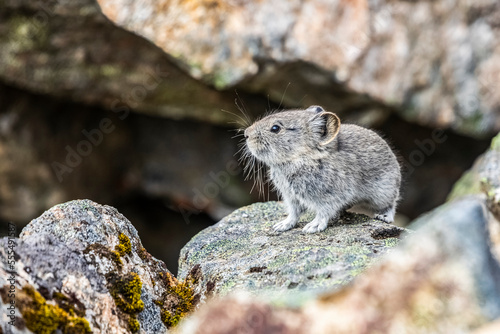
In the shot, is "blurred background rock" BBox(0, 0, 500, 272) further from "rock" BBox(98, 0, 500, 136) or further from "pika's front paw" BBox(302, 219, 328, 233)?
"pika's front paw" BBox(302, 219, 328, 233)

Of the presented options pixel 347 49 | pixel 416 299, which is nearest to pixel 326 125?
pixel 347 49

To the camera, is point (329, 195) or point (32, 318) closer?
point (32, 318)

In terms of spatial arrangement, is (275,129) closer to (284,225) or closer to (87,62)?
(284,225)

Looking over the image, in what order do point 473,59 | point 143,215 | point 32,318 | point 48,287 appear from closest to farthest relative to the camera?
point 32,318 → point 48,287 → point 473,59 → point 143,215

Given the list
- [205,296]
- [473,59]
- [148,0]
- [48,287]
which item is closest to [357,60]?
[473,59]

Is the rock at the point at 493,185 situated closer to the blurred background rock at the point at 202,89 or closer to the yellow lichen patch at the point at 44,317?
the blurred background rock at the point at 202,89

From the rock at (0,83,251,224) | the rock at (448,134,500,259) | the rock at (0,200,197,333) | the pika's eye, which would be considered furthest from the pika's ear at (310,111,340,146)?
the rock at (0,83,251,224)

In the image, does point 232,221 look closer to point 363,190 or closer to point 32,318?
point 363,190

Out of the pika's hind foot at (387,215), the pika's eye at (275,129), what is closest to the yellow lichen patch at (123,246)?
the pika's eye at (275,129)
